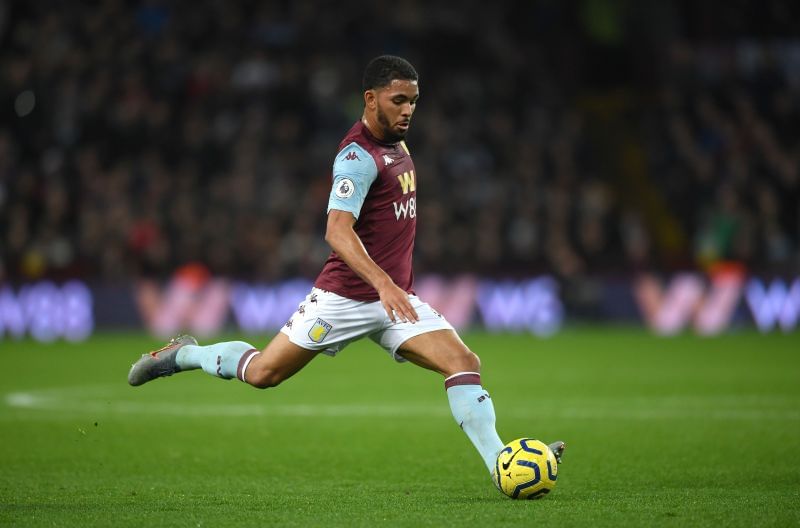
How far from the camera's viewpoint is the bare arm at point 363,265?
6.11 meters

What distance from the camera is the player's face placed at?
661 centimetres

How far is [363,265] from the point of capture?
624cm

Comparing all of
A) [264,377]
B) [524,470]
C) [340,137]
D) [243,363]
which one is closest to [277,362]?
[264,377]

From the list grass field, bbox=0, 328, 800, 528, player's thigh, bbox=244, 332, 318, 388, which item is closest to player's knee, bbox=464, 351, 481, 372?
grass field, bbox=0, 328, 800, 528

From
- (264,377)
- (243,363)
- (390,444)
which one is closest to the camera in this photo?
(264,377)

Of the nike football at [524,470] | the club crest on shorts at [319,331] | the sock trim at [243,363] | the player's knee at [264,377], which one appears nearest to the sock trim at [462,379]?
the nike football at [524,470]

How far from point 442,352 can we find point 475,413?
0.36 metres

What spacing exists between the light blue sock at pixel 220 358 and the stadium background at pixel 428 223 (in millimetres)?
879

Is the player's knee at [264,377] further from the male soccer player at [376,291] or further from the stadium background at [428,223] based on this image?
the stadium background at [428,223]

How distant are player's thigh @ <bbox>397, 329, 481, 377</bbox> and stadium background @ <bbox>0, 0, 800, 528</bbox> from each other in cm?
136

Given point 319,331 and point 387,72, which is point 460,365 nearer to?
point 319,331

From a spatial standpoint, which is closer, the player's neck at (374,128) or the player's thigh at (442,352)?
the player's thigh at (442,352)

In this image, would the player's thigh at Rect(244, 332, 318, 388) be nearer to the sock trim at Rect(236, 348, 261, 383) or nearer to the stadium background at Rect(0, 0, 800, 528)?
the sock trim at Rect(236, 348, 261, 383)

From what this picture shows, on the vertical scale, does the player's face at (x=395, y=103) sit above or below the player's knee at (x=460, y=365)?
above
